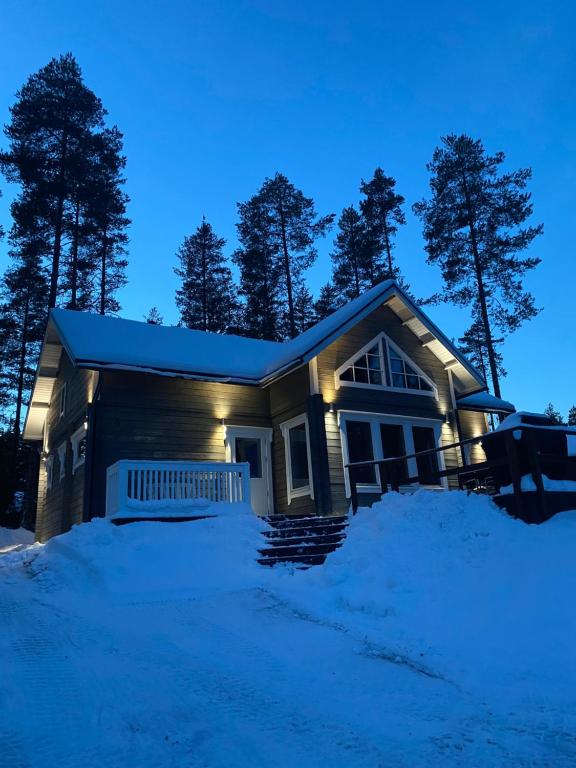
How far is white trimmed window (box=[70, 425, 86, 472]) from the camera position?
1542 cm

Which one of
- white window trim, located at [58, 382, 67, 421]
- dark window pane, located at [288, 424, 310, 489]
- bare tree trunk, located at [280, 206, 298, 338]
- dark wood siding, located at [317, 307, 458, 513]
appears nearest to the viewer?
dark wood siding, located at [317, 307, 458, 513]

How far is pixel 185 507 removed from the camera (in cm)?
1230

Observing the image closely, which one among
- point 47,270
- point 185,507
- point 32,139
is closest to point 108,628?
point 185,507

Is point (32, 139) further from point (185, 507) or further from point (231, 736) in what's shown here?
point (231, 736)

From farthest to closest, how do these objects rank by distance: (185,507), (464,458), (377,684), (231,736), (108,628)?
1. (464,458)
2. (185,507)
3. (108,628)
4. (377,684)
5. (231,736)

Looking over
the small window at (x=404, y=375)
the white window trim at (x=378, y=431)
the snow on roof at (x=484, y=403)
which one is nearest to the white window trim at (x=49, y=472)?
the white window trim at (x=378, y=431)

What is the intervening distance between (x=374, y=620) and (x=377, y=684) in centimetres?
194

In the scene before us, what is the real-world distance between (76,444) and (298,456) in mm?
5940

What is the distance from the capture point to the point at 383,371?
1694 centimetres

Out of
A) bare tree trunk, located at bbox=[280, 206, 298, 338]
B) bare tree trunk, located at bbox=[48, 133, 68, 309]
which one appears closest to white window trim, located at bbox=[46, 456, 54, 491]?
bare tree trunk, located at bbox=[48, 133, 68, 309]

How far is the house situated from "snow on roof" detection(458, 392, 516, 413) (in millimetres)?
288

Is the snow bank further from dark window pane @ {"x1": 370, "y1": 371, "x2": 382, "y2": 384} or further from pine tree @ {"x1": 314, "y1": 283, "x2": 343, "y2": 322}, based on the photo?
pine tree @ {"x1": 314, "y1": 283, "x2": 343, "y2": 322}

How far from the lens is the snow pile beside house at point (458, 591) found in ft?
18.6

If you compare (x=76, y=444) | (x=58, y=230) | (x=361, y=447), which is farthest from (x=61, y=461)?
(x=58, y=230)
